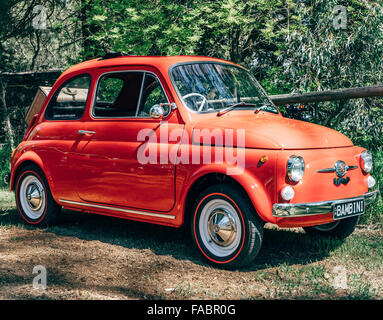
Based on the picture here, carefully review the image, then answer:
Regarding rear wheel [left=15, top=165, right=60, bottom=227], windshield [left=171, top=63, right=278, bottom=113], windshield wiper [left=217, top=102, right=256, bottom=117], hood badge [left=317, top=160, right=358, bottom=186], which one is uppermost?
windshield [left=171, top=63, right=278, bottom=113]

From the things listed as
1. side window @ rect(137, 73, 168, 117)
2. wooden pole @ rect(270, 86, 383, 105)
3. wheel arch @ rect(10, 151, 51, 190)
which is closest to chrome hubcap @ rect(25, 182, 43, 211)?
wheel arch @ rect(10, 151, 51, 190)

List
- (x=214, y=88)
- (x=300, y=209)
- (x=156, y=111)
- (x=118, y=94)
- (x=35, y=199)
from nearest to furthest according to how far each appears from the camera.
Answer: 1. (x=300, y=209)
2. (x=156, y=111)
3. (x=214, y=88)
4. (x=118, y=94)
5. (x=35, y=199)

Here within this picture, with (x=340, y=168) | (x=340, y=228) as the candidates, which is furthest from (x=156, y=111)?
(x=340, y=228)

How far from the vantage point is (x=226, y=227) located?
15.3 ft

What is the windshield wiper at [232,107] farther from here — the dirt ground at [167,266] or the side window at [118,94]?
the dirt ground at [167,266]

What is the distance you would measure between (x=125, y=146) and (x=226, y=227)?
152 cm

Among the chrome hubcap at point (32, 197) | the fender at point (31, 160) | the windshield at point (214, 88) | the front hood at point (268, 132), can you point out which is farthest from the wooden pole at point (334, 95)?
the chrome hubcap at point (32, 197)

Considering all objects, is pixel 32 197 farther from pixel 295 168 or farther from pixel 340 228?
pixel 340 228

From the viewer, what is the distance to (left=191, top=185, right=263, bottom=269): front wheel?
14.7ft

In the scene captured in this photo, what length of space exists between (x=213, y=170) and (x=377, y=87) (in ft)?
9.63

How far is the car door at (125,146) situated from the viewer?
5105 millimetres

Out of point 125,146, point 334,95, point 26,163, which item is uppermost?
point 334,95

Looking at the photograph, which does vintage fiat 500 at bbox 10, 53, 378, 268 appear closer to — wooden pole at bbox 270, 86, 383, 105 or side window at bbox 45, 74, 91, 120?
side window at bbox 45, 74, 91, 120

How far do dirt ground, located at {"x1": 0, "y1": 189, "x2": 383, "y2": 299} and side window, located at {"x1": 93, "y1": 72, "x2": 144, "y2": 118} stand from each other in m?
1.52
